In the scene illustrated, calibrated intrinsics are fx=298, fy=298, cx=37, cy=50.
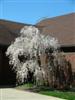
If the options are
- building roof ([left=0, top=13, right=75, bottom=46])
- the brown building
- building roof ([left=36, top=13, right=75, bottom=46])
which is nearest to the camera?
the brown building

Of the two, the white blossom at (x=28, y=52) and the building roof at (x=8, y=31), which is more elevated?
the building roof at (x=8, y=31)

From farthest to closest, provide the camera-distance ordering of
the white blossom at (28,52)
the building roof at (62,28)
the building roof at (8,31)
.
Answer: the building roof at (62,28) → the building roof at (8,31) → the white blossom at (28,52)

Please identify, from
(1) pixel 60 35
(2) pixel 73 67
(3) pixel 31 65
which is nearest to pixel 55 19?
(1) pixel 60 35

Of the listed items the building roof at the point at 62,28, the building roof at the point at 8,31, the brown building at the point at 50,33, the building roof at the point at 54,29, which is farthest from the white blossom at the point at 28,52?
the building roof at the point at 62,28

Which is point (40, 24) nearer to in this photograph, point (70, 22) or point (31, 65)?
point (70, 22)

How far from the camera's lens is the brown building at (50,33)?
74.4ft

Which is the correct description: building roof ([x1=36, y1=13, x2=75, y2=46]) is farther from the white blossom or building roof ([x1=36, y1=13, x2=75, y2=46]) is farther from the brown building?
the white blossom

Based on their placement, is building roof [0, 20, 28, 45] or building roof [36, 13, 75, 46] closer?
building roof [0, 20, 28, 45]

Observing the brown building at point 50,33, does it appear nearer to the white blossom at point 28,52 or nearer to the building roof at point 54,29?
the building roof at point 54,29

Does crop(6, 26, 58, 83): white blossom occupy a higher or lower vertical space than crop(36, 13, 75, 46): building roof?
lower

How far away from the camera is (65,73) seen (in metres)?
20.6

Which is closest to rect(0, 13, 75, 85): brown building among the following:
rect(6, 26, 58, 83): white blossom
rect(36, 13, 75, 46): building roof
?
rect(36, 13, 75, 46): building roof

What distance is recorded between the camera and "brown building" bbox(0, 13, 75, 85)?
74.4ft

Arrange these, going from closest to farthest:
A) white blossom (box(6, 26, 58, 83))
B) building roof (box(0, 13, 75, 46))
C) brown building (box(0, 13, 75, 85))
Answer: white blossom (box(6, 26, 58, 83)), brown building (box(0, 13, 75, 85)), building roof (box(0, 13, 75, 46))
